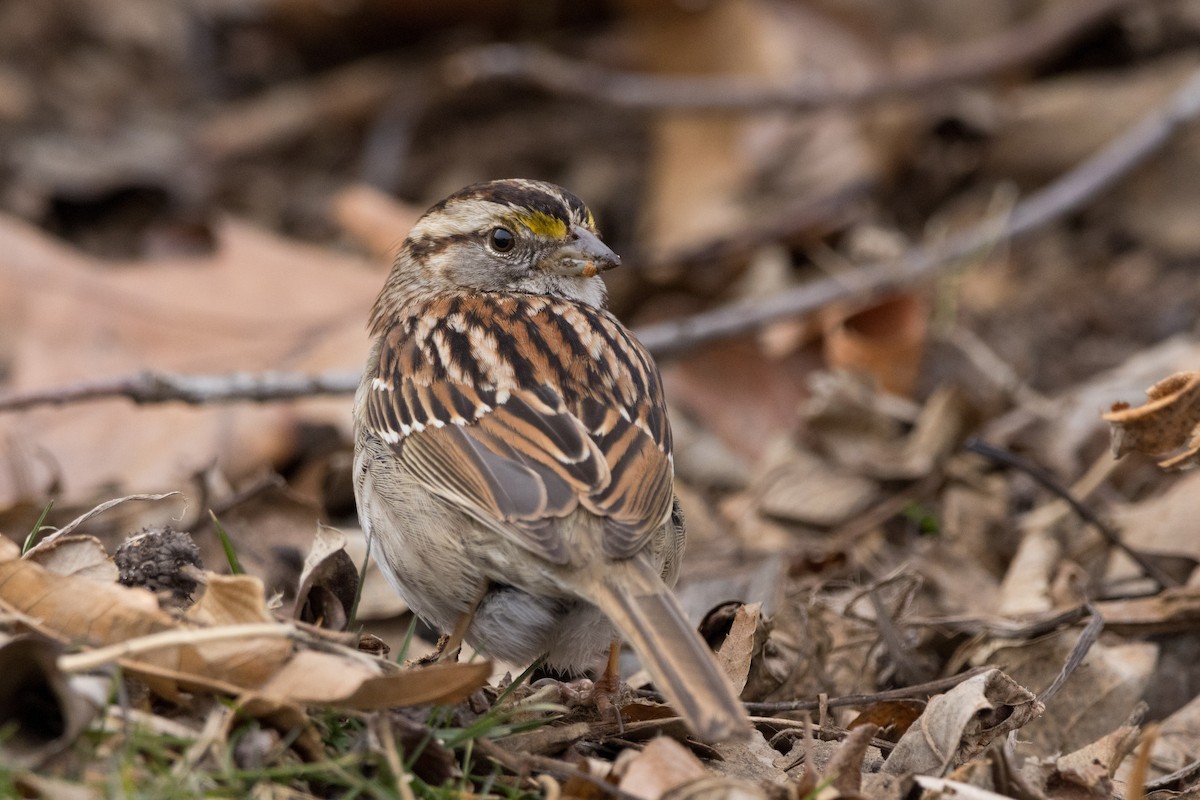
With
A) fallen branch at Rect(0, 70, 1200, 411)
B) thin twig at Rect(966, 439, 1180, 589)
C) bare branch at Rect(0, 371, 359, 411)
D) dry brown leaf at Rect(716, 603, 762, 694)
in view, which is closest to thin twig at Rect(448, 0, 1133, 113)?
fallen branch at Rect(0, 70, 1200, 411)

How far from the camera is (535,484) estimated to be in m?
3.84

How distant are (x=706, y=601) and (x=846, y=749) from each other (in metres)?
1.80

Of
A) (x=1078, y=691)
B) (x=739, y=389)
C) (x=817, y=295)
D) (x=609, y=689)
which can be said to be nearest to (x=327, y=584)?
(x=609, y=689)

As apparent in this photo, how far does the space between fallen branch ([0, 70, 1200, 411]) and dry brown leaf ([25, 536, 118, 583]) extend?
1879 mm

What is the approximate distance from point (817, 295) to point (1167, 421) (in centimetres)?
327

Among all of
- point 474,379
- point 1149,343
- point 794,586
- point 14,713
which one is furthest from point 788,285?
point 14,713

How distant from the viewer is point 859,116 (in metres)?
9.13

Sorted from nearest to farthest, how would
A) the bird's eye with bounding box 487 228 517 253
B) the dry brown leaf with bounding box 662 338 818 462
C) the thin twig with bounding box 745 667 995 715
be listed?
1. the thin twig with bounding box 745 667 995 715
2. the bird's eye with bounding box 487 228 517 253
3. the dry brown leaf with bounding box 662 338 818 462

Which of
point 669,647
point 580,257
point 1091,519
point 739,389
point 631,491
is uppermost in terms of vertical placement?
point 580,257

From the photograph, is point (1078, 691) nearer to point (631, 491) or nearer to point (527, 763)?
point (631, 491)

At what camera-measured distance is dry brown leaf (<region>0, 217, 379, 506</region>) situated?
21.5 feet

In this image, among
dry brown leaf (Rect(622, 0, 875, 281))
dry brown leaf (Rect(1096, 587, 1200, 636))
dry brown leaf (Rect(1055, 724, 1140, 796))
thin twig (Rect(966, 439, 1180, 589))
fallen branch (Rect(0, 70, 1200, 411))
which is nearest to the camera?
dry brown leaf (Rect(1055, 724, 1140, 796))

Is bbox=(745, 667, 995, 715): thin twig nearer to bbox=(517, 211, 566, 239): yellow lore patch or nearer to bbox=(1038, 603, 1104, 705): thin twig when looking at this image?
bbox=(1038, 603, 1104, 705): thin twig

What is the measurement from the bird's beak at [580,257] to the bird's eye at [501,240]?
12cm
